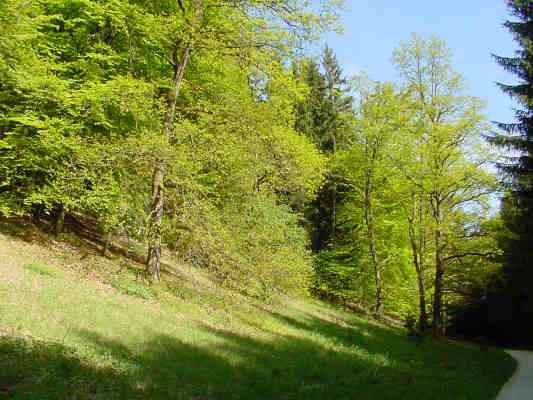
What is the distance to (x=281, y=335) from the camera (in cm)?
1225

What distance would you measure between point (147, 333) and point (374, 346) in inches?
349

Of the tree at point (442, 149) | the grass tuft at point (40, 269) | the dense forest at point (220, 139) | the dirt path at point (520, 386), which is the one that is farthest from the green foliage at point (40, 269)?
the tree at point (442, 149)

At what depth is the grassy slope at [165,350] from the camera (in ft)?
19.2

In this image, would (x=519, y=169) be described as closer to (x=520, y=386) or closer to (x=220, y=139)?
(x=520, y=386)

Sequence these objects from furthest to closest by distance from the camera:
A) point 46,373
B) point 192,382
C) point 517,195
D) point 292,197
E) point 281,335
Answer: point 292,197, point 517,195, point 281,335, point 192,382, point 46,373

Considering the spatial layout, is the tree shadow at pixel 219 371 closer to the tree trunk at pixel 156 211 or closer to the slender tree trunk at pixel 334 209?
the tree trunk at pixel 156 211

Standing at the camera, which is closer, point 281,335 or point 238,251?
point 238,251

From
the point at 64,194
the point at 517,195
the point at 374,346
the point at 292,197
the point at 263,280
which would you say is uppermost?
the point at 517,195

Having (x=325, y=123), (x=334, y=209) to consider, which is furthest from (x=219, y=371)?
(x=325, y=123)

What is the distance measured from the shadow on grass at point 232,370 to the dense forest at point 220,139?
194 centimetres

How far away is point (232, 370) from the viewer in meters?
7.83

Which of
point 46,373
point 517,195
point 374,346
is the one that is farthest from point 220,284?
point 517,195

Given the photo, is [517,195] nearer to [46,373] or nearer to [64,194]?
[64,194]

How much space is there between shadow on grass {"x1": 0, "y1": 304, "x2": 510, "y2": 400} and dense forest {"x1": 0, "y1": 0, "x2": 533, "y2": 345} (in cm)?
194
